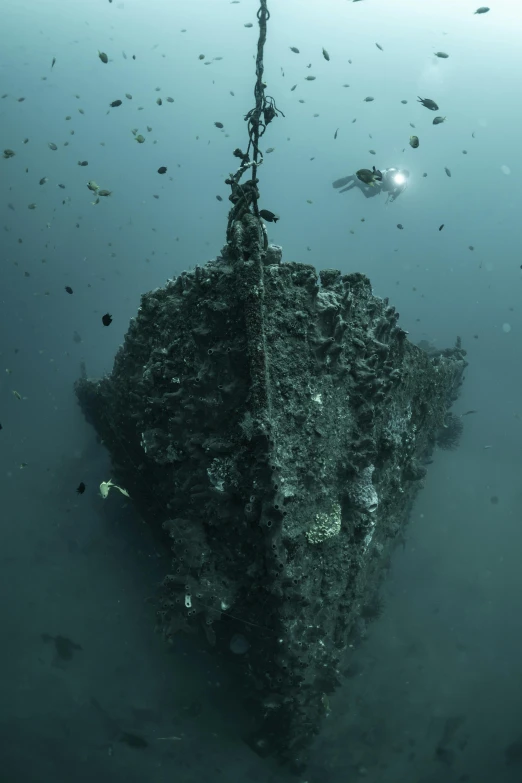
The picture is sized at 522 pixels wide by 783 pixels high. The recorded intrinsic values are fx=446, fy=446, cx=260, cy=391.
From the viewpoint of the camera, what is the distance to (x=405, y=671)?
682 cm

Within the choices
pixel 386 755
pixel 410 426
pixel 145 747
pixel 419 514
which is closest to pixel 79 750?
pixel 145 747

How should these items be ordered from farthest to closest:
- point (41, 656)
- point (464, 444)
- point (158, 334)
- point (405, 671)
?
point (464, 444), point (405, 671), point (41, 656), point (158, 334)

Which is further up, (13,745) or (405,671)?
(405,671)

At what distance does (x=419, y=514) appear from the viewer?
36.2 ft

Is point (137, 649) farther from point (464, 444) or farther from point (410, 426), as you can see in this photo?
point (464, 444)

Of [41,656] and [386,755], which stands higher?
[386,755]

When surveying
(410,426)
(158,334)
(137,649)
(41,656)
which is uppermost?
(410,426)

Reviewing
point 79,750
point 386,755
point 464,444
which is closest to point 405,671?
point 386,755

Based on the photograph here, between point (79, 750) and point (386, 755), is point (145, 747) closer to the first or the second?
point (79, 750)

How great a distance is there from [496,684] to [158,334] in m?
7.27

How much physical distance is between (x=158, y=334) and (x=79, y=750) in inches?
191

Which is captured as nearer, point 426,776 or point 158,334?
point 158,334

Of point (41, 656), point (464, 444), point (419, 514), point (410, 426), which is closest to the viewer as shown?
point (410, 426)

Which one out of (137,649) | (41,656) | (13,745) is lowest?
(13,745)
